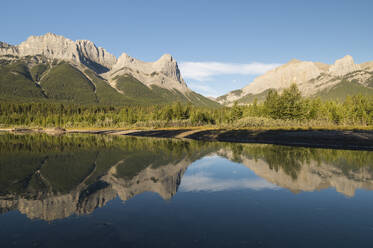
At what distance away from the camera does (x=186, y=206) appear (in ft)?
62.6

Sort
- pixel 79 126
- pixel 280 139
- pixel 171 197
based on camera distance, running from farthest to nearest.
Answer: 1. pixel 79 126
2. pixel 280 139
3. pixel 171 197

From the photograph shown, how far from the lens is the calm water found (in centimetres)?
1329

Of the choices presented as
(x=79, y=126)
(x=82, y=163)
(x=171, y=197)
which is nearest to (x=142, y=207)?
(x=171, y=197)

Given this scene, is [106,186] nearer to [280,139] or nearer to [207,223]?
[207,223]

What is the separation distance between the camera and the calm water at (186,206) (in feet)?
43.6

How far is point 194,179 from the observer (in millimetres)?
28562

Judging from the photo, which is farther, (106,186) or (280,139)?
(280,139)

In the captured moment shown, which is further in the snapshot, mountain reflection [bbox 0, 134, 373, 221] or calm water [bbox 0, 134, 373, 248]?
mountain reflection [bbox 0, 134, 373, 221]

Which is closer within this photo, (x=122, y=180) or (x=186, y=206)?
(x=186, y=206)

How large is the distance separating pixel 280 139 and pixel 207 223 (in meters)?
62.5

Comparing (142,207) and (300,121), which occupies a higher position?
(300,121)

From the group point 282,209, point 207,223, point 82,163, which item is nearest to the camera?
point 207,223

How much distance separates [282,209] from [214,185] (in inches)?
357

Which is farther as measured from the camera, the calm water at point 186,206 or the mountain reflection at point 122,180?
the mountain reflection at point 122,180
